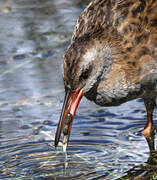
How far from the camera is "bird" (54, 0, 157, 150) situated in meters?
5.63

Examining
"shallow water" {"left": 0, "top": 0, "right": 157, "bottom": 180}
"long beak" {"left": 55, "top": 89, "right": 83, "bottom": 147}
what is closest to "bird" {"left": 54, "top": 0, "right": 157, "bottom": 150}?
"long beak" {"left": 55, "top": 89, "right": 83, "bottom": 147}

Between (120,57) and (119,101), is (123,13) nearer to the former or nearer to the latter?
(120,57)

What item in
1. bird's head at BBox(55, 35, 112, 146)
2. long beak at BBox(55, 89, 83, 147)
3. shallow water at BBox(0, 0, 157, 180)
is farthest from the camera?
shallow water at BBox(0, 0, 157, 180)

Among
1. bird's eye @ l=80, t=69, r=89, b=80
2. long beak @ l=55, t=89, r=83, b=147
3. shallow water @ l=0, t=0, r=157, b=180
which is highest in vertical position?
bird's eye @ l=80, t=69, r=89, b=80

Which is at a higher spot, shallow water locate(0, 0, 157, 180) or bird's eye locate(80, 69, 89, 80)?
bird's eye locate(80, 69, 89, 80)

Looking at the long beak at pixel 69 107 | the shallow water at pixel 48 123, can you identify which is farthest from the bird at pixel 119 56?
the shallow water at pixel 48 123

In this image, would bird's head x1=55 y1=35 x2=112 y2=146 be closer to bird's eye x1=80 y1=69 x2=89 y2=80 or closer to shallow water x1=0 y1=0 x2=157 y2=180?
bird's eye x1=80 y1=69 x2=89 y2=80

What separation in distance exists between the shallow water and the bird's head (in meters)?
0.57

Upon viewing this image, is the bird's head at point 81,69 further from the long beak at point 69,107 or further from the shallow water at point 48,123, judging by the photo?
the shallow water at point 48,123

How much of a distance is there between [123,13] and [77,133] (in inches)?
65.3

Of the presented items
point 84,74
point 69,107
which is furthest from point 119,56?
point 69,107

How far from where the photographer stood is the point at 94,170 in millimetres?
5930

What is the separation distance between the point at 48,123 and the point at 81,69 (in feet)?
5.74

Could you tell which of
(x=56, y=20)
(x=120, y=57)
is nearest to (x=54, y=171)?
(x=120, y=57)
